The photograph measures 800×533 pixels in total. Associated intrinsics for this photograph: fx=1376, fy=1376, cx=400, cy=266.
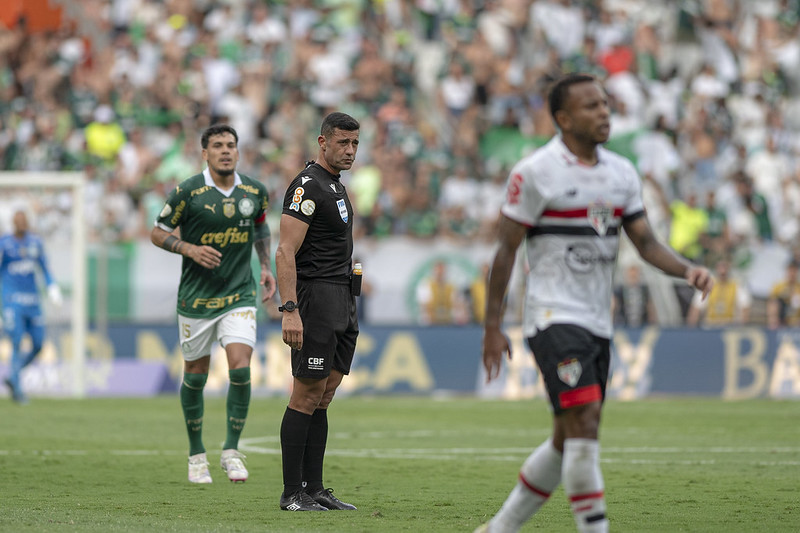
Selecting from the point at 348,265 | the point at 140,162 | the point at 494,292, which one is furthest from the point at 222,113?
the point at 494,292

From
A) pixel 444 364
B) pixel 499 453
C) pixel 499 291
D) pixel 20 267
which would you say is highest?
pixel 20 267

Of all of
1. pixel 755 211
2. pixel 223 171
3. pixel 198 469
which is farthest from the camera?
pixel 755 211

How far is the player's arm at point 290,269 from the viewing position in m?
8.75

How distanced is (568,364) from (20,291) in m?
15.7

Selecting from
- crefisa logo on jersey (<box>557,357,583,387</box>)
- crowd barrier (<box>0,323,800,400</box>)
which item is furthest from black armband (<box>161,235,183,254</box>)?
crowd barrier (<box>0,323,800,400</box>)

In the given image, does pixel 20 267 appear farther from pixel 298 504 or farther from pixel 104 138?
pixel 298 504

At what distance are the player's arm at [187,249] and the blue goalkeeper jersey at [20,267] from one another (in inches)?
403

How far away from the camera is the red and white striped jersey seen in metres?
6.77

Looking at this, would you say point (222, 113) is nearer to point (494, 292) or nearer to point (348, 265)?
point (348, 265)

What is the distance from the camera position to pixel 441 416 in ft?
61.8

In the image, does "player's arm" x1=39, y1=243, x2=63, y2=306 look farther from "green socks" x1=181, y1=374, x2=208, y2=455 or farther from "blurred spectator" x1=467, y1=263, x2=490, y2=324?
"green socks" x1=181, y1=374, x2=208, y2=455

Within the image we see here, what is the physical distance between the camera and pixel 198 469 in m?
10.8

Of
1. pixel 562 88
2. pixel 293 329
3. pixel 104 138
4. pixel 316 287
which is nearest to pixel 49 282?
pixel 104 138

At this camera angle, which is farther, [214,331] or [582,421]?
[214,331]
